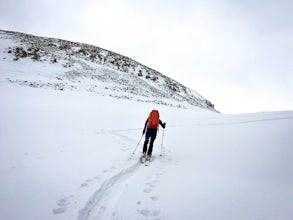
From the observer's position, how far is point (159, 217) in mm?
3301

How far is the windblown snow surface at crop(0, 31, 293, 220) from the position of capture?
3350mm

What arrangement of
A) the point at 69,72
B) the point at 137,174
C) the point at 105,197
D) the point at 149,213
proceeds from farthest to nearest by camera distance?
the point at 69,72, the point at 137,174, the point at 105,197, the point at 149,213

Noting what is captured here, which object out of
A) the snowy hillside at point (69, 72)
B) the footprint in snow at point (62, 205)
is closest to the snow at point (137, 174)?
the footprint in snow at point (62, 205)

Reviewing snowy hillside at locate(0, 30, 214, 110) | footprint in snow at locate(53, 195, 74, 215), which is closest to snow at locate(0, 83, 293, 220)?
footprint in snow at locate(53, 195, 74, 215)

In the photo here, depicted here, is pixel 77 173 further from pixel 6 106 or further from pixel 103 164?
pixel 6 106

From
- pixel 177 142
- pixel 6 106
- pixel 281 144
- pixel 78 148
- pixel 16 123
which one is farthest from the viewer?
pixel 6 106

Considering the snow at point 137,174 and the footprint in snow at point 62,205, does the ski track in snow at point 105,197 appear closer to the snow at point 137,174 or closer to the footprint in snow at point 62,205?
the snow at point 137,174

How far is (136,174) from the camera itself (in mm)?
5238

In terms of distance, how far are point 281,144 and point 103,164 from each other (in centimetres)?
603

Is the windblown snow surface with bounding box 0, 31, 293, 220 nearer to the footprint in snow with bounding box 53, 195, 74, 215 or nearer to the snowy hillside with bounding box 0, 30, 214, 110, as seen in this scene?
the footprint in snow with bounding box 53, 195, 74, 215

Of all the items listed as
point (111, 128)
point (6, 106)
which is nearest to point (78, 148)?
point (111, 128)

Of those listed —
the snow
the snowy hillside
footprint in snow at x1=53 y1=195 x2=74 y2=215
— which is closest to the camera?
footprint in snow at x1=53 y1=195 x2=74 y2=215

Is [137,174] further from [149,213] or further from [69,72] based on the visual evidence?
[69,72]

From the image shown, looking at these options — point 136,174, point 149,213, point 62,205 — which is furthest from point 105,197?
point 136,174
